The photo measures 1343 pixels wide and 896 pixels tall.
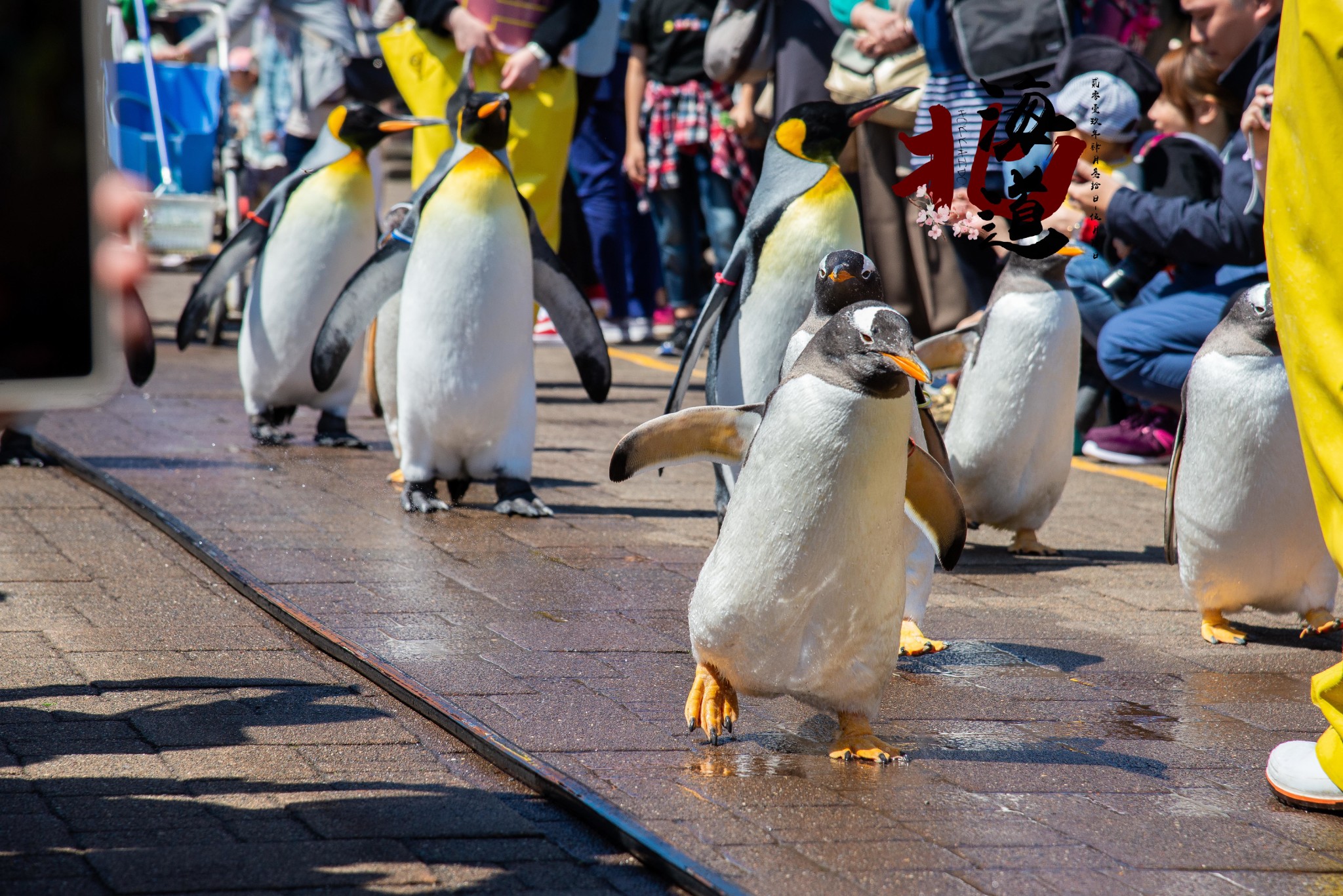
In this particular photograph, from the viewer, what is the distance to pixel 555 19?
757 centimetres

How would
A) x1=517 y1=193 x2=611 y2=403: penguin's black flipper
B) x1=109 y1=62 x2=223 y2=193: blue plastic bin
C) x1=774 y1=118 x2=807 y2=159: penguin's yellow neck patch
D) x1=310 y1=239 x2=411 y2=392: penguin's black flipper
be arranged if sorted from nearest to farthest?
1. x1=774 y1=118 x2=807 y2=159: penguin's yellow neck patch
2. x1=517 y1=193 x2=611 y2=403: penguin's black flipper
3. x1=310 y1=239 x2=411 y2=392: penguin's black flipper
4. x1=109 y1=62 x2=223 y2=193: blue plastic bin

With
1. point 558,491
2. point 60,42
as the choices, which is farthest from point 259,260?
point 60,42

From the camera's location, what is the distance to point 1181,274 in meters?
6.57

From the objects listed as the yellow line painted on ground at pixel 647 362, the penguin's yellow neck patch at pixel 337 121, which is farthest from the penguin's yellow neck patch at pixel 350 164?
the yellow line painted on ground at pixel 647 362

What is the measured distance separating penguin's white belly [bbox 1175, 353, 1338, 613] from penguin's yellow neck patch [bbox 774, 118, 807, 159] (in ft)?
4.28

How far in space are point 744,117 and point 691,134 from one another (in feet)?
2.34

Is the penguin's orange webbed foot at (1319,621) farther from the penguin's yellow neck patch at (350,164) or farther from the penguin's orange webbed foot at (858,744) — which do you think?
the penguin's yellow neck patch at (350,164)

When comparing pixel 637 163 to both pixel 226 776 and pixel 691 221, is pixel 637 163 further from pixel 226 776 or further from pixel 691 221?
pixel 226 776

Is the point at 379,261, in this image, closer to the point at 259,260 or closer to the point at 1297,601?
the point at 259,260

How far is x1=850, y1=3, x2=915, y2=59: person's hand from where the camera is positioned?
22.9ft

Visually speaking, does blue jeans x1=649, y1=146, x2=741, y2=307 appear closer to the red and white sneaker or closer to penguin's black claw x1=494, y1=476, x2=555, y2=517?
the red and white sneaker

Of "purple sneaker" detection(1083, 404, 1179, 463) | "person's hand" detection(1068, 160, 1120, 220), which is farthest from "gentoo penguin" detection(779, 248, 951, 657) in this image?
"purple sneaker" detection(1083, 404, 1179, 463)

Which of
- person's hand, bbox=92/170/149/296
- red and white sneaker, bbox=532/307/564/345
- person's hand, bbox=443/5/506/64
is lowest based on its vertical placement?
red and white sneaker, bbox=532/307/564/345

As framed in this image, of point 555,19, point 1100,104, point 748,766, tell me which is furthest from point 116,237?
point 555,19
